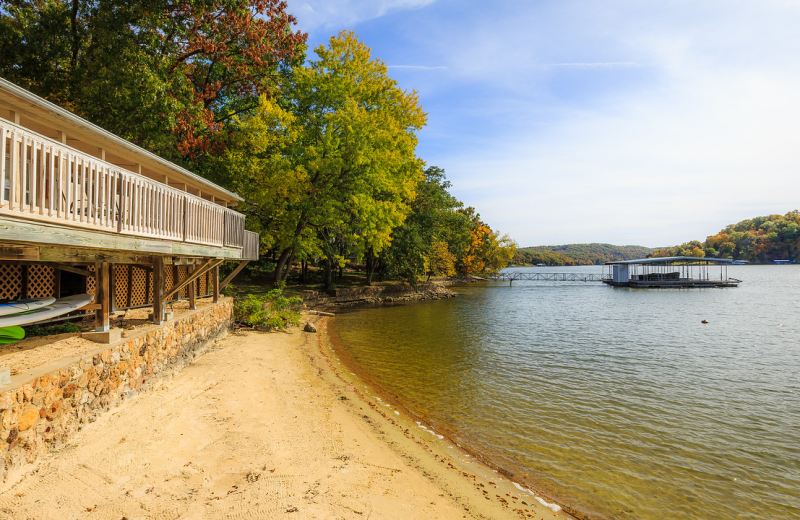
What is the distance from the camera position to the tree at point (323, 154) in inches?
821

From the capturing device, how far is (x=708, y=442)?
8.20m

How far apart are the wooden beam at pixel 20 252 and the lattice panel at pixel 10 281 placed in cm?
283

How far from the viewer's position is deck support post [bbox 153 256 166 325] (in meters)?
9.14

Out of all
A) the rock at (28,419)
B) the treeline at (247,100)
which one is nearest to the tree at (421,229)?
the treeline at (247,100)

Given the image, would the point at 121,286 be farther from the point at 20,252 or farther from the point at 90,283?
the point at 20,252

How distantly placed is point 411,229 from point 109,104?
24.4m

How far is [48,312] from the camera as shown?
21.5 ft

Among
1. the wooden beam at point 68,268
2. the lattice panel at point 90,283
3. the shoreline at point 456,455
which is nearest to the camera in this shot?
the shoreline at point 456,455

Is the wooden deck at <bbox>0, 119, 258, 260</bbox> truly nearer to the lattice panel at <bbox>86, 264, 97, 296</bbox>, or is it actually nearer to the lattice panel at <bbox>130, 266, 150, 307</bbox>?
the lattice panel at <bbox>86, 264, 97, 296</bbox>

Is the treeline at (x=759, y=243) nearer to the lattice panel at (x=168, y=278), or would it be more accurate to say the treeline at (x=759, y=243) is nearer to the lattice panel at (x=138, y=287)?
the lattice panel at (x=168, y=278)

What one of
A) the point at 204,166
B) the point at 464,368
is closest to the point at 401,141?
the point at 204,166

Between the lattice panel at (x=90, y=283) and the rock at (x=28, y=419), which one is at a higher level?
the lattice panel at (x=90, y=283)

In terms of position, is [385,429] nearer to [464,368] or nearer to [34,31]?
[464,368]

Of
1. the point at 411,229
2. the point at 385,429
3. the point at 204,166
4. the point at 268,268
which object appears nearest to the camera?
the point at 385,429
